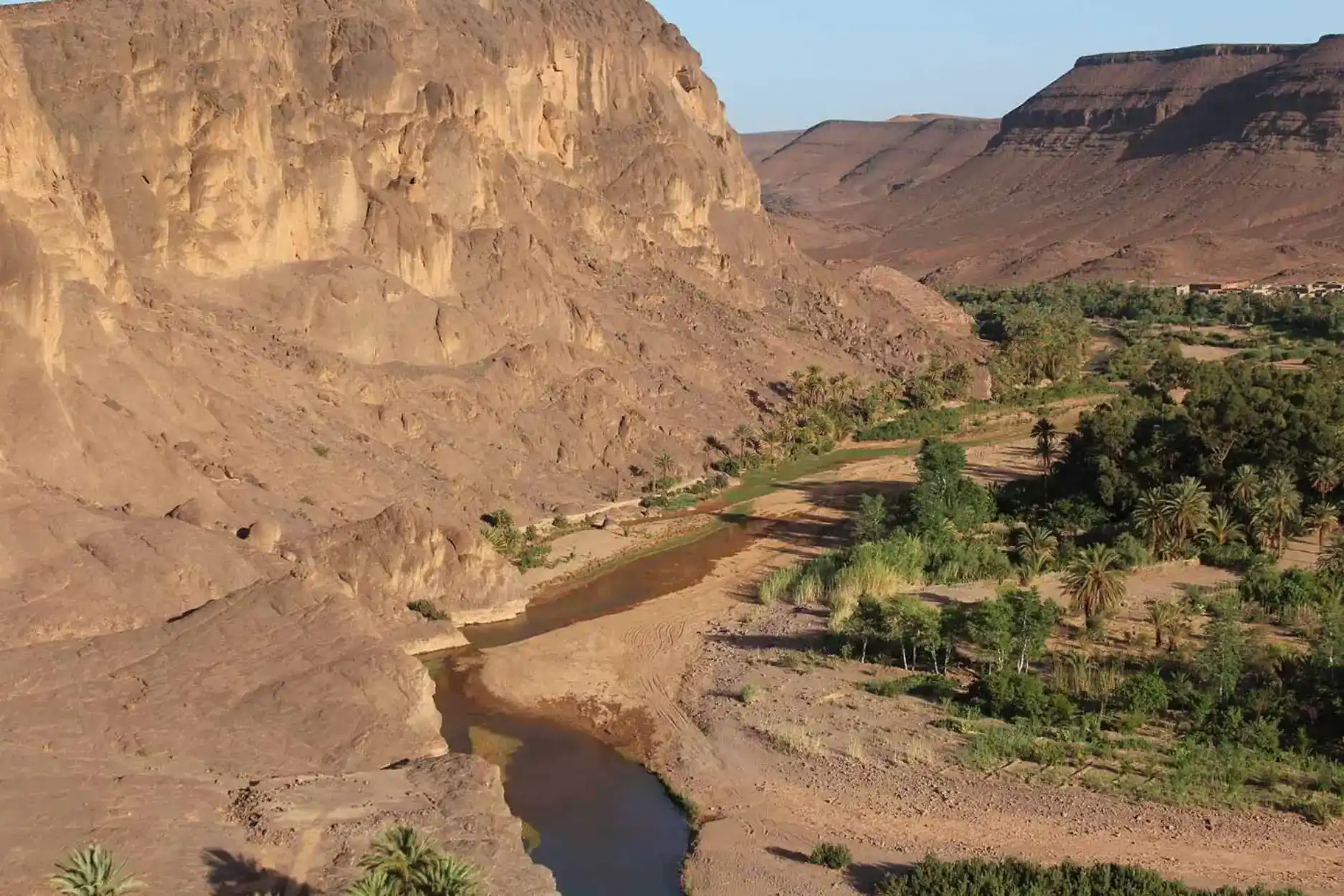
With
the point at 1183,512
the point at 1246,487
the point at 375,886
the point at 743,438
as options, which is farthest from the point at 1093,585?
the point at 743,438

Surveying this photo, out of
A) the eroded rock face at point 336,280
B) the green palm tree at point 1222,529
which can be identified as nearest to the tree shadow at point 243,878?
the eroded rock face at point 336,280

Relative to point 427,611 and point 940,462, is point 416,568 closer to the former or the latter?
point 427,611

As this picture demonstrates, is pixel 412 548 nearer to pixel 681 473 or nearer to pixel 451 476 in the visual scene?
pixel 451 476

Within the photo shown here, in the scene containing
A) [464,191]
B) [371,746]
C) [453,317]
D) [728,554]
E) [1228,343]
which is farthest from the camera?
[1228,343]

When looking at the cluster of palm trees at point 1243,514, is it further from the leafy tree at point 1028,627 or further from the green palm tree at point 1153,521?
the leafy tree at point 1028,627

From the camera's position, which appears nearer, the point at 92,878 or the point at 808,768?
the point at 92,878

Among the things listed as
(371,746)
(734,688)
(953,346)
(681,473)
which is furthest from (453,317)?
(953,346)
